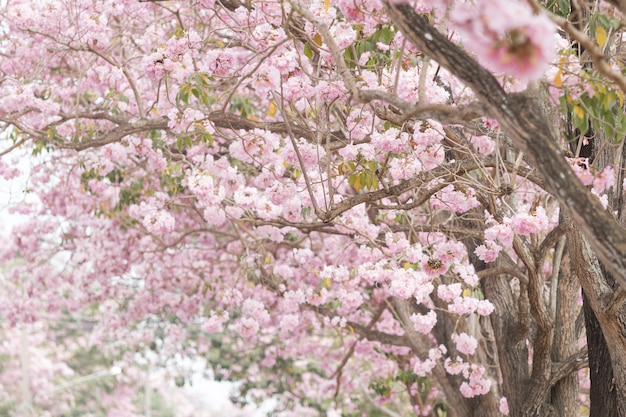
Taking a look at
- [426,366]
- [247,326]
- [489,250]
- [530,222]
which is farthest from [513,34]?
[247,326]

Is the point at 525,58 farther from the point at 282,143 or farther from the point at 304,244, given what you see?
the point at 304,244

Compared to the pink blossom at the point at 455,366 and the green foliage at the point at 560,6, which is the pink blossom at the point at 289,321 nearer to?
the pink blossom at the point at 455,366

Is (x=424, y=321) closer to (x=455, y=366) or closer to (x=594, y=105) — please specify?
(x=455, y=366)

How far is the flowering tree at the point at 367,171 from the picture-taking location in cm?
316

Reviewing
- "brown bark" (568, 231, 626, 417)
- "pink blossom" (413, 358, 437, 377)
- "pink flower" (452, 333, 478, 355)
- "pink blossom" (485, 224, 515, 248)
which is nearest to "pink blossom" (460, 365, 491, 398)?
"pink flower" (452, 333, 478, 355)

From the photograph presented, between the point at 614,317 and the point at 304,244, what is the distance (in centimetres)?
477

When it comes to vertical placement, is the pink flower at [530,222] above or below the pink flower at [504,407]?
above

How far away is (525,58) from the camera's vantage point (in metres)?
2.18

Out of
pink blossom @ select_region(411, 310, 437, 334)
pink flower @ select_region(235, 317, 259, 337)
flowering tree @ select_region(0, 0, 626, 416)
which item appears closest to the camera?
flowering tree @ select_region(0, 0, 626, 416)

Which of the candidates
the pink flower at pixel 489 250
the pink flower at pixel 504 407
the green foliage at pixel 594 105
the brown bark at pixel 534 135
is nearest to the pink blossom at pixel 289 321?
the pink flower at pixel 504 407

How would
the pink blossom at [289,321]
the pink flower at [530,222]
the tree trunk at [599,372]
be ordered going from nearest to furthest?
the pink flower at [530,222] < the tree trunk at [599,372] < the pink blossom at [289,321]

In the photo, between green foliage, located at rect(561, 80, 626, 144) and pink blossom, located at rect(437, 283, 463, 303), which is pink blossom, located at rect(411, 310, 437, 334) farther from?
green foliage, located at rect(561, 80, 626, 144)

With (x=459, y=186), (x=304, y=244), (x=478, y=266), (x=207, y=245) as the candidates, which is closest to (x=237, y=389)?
(x=207, y=245)

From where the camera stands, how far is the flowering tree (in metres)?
3.16
